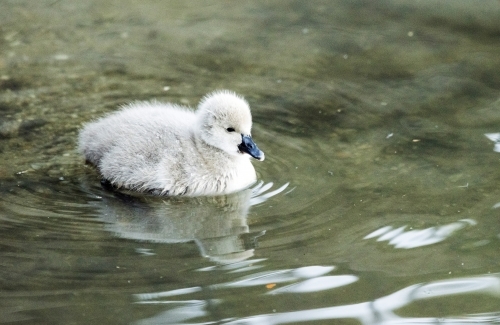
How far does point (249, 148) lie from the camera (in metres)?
4.60

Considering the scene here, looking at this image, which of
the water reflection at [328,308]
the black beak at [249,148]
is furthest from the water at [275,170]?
the black beak at [249,148]

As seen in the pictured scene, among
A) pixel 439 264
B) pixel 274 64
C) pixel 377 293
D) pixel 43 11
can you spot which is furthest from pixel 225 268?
pixel 43 11

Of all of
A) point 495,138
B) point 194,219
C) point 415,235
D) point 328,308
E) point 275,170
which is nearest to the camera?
point 328,308

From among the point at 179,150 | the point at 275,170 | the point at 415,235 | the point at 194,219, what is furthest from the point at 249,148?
the point at 415,235

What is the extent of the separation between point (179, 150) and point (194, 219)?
1.77ft

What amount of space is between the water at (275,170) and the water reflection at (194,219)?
0.01m

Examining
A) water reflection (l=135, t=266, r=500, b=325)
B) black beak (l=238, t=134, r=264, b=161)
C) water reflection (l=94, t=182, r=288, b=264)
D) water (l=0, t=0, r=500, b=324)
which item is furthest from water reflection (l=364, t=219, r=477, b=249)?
black beak (l=238, t=134, r=264, b=161)

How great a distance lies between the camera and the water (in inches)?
134

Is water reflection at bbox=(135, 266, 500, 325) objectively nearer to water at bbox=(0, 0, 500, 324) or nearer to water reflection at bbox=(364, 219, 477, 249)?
water at bbox=(0, 0, 500, 324)

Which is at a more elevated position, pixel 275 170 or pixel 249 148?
pixel 249 148

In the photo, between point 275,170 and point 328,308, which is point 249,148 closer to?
point 275,170

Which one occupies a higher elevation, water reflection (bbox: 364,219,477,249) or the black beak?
the black beak

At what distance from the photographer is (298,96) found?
5637 millimetres

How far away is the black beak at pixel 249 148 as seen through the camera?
4541mm
